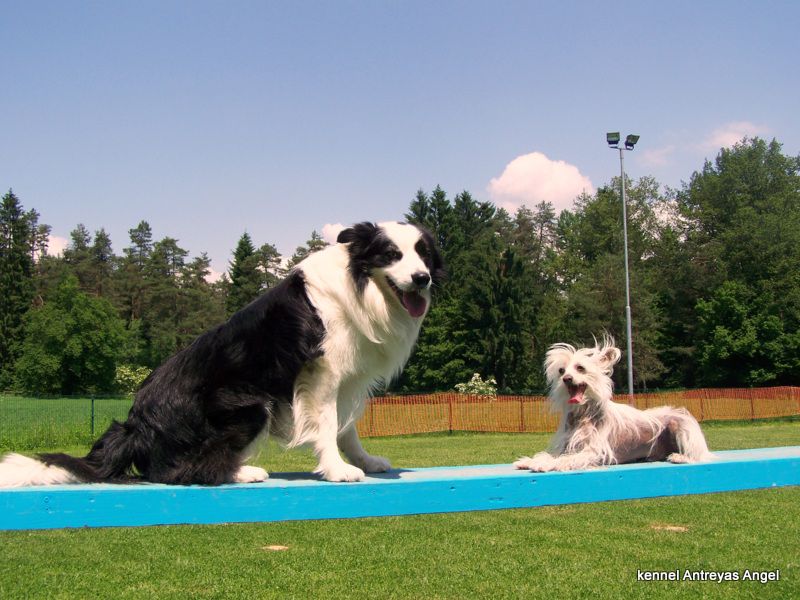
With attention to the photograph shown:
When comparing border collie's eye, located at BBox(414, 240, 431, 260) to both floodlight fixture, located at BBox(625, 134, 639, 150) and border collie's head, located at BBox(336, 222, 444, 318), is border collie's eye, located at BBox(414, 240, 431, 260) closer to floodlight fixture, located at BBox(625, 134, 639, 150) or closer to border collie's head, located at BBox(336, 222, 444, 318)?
border collie's head, located at BBox(336, 222, 444, 318)

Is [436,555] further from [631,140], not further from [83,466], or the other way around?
[631,140]

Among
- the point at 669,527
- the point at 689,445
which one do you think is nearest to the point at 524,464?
the point at 689,445

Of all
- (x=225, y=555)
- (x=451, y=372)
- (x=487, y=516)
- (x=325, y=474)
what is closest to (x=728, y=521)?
(x=487, y=516)

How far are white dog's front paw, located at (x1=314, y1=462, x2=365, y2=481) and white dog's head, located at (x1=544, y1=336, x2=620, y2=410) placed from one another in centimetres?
246

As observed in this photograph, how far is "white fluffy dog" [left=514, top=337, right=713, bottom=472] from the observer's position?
4941 millimetres

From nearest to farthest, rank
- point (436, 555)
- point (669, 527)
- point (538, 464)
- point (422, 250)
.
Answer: point (422, 250) → point (538, 464) → point (436, 555) → point (669, 527)

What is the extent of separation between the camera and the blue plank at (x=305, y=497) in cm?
295

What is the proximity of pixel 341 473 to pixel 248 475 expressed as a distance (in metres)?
0.47

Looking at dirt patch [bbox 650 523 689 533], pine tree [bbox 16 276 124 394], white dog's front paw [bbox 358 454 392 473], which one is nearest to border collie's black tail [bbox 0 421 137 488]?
white dog's front paw [bbox 358 454 392 473]

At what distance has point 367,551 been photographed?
683cm

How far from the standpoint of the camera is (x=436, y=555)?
6.43 m

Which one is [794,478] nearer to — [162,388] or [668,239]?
[162,388]

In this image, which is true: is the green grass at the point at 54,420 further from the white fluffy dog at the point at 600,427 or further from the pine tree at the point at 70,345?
the pine tree at the point at 70,345

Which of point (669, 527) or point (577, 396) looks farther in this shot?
point (669, 527)
